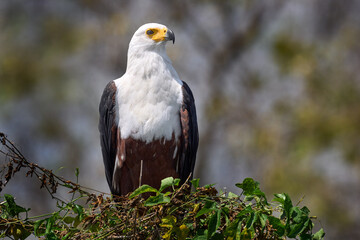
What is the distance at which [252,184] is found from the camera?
351 centimetres

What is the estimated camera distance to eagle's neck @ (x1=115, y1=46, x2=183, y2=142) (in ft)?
17.6

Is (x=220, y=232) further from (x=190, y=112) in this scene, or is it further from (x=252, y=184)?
(x=190, y=112)

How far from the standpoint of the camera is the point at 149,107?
17.7ft

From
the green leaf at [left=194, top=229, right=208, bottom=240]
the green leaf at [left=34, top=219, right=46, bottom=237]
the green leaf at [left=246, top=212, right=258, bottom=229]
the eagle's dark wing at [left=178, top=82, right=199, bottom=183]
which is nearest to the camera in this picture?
the green leaf at [left=246, top=212, right=258, bottom=229]

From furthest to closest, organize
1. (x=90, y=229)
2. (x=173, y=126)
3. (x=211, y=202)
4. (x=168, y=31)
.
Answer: (x=168, y=31) → (x=173, y=126) → (x=90, y=229) → (x=211, y=202)

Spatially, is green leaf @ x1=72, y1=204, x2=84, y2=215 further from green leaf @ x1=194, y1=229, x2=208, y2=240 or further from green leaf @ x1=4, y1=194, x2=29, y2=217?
green leaf @ x1=194, y1=229, x2=208, y2=240

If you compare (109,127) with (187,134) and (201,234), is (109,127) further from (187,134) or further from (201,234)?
(201,234)

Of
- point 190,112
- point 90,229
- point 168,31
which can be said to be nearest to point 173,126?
point 190,112

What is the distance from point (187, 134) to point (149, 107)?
476 mm

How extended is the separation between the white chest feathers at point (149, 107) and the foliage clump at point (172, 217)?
1.59 meters

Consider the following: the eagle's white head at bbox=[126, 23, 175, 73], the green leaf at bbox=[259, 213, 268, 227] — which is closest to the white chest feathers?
the eagle's white head at bbox=[126, 23, 175, 73]

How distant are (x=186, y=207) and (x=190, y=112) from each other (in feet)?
6.83

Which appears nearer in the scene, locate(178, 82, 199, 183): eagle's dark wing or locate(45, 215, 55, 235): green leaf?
locate(45, 215, 55, 235): green leaf

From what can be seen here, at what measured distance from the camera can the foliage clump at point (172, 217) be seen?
3395mm
